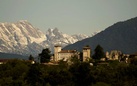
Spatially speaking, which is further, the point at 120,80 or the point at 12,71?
the point at 12,71

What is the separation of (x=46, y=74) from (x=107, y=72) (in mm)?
14516

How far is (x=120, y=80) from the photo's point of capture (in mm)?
100812

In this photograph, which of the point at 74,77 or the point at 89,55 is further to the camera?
the point at 89,55

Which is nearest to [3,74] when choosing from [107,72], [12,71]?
[12,71]

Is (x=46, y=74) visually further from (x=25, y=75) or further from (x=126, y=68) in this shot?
(x=126, y=68)

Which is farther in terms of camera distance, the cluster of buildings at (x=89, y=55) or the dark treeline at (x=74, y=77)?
the cluster of buildings at (x=89, y=55)

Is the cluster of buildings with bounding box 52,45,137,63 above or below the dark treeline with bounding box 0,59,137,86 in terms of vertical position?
above

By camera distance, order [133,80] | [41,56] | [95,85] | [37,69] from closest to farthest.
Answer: [95,85] → [133,80] → [37,69] → [41,56]

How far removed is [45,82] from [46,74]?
9.85 ft

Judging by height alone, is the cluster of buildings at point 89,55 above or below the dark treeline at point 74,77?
above

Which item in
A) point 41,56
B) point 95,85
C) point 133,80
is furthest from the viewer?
point 41,56

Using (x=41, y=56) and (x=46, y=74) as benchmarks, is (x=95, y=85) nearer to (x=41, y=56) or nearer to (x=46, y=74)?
(x=46, y=74)

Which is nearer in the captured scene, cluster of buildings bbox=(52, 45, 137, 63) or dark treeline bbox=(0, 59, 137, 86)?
dark treeline bbox=(0, 59, 137, 86)

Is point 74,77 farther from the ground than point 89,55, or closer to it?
closer to it
